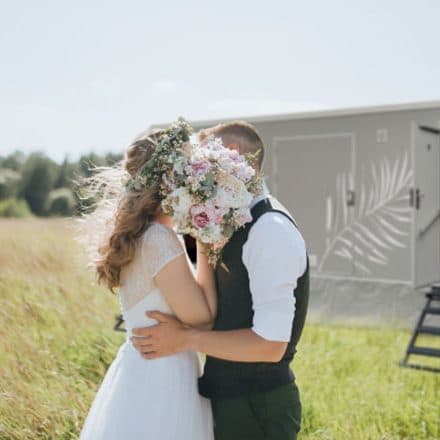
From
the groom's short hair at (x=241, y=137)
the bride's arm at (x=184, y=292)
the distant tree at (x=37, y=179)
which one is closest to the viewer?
the bride's arm at (x=184, y=292)

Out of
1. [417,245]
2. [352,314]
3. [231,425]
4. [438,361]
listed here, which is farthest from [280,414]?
[352,314]

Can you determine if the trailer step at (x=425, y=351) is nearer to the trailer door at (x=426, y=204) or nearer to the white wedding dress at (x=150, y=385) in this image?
the trailer door at (x=426, y=204)

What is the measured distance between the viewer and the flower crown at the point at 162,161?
2248mm

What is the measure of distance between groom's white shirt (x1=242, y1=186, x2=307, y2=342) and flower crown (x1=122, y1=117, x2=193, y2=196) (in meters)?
0.34

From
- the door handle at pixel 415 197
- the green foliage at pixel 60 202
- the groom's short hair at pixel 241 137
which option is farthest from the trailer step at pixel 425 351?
the green foliage at pixel 60 202

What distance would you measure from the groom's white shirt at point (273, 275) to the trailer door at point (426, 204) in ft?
18.1

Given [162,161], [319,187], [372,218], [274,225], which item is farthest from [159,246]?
[319,187]

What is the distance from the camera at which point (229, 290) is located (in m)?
2.28

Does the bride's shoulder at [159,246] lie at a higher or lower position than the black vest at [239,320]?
higher

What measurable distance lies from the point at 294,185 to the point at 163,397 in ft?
23.7

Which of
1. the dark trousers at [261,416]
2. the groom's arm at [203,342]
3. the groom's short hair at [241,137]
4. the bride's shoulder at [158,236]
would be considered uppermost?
the groom's short hair at [241,137]

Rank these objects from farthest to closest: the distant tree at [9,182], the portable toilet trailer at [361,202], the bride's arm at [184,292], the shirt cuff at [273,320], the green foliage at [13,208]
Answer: the distant tree at [9,182]
the green foliage at [13,208]
the portable toilet trailer at [361,202]
the bride's arm at [184,292]
the shirt cuff at [273,320]

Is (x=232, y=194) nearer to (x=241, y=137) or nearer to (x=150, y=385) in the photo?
(x=241, y=137)

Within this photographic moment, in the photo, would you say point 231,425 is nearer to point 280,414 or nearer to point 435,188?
point 280,414
